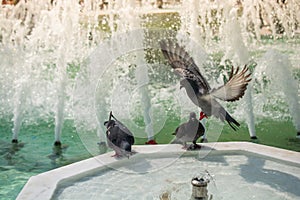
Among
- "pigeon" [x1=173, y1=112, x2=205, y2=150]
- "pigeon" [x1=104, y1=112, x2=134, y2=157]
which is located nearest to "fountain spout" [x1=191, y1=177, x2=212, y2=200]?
"pigeon" [x1=104, y1=112, x2=134, y2=157]

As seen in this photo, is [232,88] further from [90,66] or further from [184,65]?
[90,66]

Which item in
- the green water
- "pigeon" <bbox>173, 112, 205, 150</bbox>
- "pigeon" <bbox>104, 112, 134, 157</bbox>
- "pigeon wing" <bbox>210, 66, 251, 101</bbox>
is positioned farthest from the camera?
the green water

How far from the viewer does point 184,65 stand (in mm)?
4352

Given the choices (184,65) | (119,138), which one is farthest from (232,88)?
(119,138)

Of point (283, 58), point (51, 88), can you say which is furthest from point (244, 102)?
point (51, 88)

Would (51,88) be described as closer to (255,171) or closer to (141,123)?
(141,123)

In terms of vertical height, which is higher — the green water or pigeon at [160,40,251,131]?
pigeon at [160,40,251,131]

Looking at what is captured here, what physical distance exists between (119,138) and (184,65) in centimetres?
84

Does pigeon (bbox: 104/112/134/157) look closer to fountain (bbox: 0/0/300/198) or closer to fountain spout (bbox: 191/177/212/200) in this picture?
fountain (bbox: 0/0/300/198)

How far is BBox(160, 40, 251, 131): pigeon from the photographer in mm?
4133

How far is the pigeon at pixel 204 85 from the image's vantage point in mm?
4133

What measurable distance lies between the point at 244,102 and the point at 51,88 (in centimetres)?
290

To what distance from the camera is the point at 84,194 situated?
3719mm

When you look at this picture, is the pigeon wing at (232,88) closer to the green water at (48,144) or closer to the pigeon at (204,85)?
the pigeon at (204,85)
